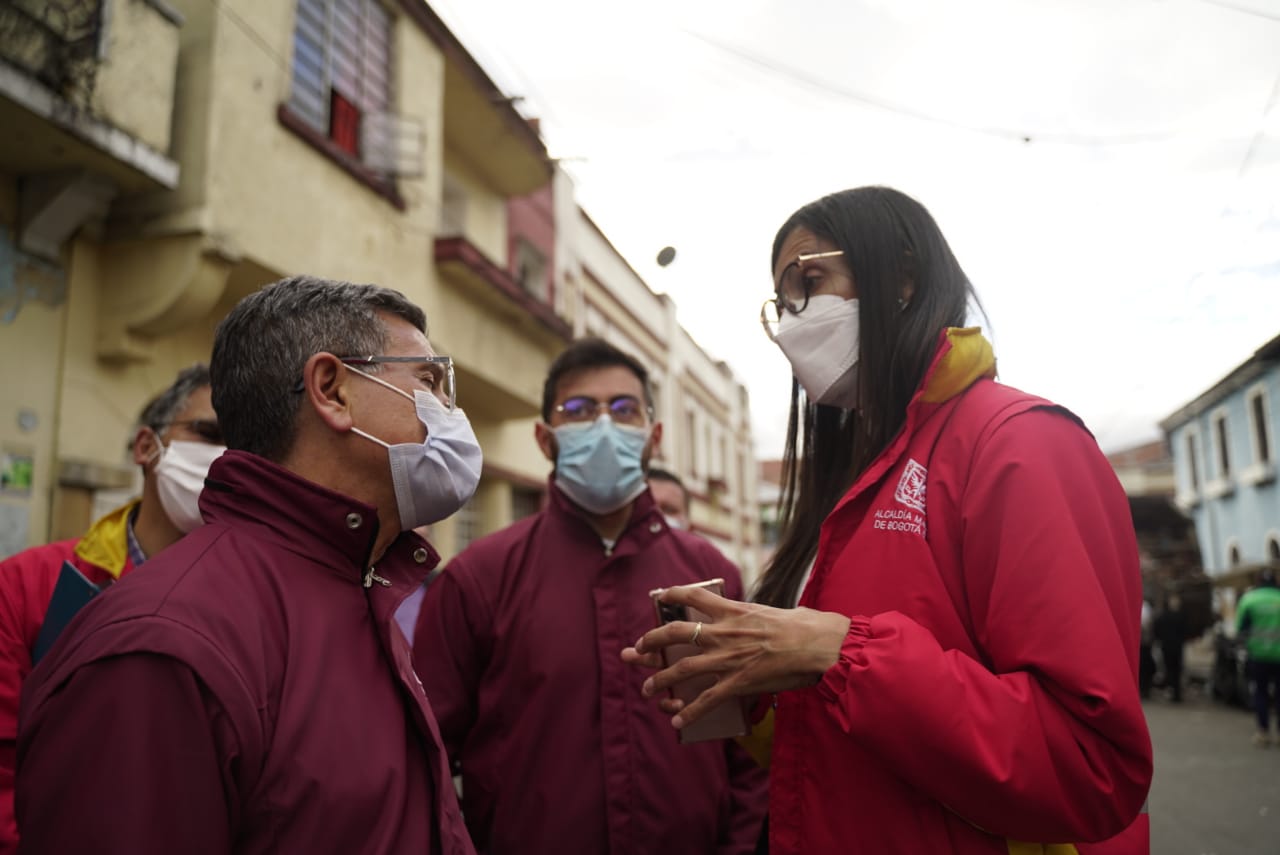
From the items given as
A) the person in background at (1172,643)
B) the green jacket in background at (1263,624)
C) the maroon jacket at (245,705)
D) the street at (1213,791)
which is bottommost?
the street at (1213,791)

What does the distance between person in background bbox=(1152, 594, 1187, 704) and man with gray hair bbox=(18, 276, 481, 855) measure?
16743 millimetres

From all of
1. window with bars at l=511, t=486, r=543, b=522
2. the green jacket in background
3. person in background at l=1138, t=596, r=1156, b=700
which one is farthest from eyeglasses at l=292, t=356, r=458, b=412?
person in background at l=1138, t=596, r=1156, b=700

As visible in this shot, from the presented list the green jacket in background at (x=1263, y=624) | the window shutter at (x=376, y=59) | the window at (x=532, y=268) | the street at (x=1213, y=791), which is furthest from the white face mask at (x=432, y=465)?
the window at (x=532, y=268)

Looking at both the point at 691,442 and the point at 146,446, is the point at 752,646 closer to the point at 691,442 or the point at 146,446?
the point at 146,446

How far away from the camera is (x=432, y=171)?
30.8ft

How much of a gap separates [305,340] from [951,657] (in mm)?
1248

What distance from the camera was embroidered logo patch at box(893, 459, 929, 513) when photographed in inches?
63.0

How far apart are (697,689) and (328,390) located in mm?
919

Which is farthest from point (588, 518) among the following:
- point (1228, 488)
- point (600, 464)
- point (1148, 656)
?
point (1228, 488)

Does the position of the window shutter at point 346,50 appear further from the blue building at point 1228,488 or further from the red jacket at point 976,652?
the blue building at point 1228,488

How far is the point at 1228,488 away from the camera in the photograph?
22.6m

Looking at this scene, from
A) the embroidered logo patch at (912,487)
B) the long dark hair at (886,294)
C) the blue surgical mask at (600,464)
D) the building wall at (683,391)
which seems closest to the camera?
the embroidered logo patch at (912,487)

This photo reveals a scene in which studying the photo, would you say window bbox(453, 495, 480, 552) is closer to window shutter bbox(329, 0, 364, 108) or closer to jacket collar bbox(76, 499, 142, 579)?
window shutter bbox(329, 0, 364, 108)

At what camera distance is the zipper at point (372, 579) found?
1632 millimetres
